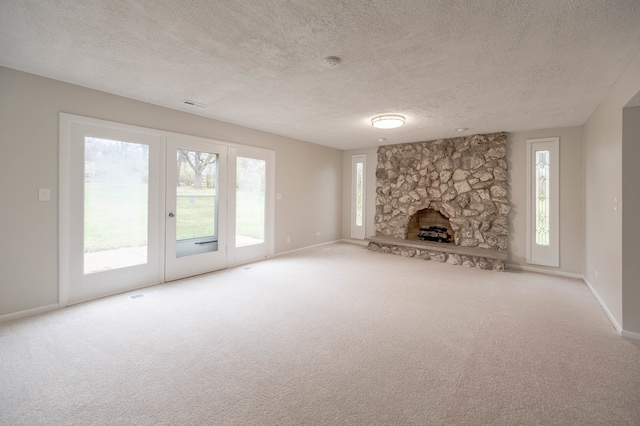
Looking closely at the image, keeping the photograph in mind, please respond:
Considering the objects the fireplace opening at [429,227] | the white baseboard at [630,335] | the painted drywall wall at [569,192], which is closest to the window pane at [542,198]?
the painted drywall wall at [569,192]

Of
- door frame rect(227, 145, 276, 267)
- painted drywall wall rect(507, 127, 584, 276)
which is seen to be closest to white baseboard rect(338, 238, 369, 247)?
door frame rect(227, 145, 276, 267)

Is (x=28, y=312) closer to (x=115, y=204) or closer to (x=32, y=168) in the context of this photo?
(x=115, y=204)

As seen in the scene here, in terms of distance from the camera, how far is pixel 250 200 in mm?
5250

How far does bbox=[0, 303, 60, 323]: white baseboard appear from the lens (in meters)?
2.83

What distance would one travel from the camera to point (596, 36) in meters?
2.08

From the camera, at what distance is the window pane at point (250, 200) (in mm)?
5055

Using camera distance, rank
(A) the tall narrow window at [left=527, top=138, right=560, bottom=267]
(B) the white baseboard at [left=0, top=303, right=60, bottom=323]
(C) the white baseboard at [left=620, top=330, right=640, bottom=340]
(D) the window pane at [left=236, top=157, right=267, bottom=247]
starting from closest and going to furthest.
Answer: (C) the white baseboard at [left=620, top=330, right=640, bottom=340] → (B) the white baseboard at [left=0, top=303, right=60, bottom=323] → (A) the tall narrow window at [left=527, top=138, right=560, bottom=267] → (D) the window pane at [left=236, top=157, right=267, bottom=247]

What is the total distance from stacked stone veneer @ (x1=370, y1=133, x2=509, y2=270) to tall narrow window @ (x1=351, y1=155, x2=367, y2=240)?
52 centimetres

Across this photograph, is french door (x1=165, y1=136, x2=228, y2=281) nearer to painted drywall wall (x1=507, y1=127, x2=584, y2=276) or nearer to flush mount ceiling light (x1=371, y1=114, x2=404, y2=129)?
flush mount ceiling light (x1=371, y1=114, x2=404, y2=129)

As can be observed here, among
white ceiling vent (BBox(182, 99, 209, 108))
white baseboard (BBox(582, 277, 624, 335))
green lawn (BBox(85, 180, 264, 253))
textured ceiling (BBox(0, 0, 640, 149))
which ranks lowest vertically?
white baseboard (BBox(582, 277, 624, 335))

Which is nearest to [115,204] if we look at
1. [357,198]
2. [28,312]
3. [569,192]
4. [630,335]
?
[28,312]

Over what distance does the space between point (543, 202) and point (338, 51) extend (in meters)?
4.65

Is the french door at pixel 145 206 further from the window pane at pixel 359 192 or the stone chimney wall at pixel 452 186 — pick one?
the stone chimney wall at pixel 452 186

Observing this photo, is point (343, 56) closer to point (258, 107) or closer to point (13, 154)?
point (258, 107)
